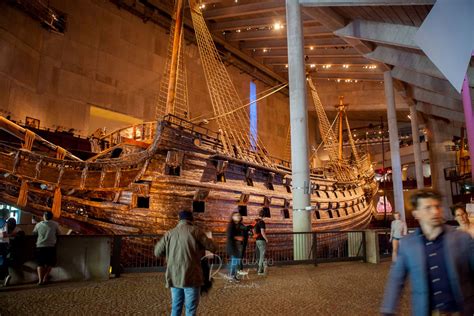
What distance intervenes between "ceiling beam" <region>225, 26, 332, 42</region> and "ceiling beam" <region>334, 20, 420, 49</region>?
4329 mm

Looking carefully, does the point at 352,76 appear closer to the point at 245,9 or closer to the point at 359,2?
the point at 245,9

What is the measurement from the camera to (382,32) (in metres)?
12.7

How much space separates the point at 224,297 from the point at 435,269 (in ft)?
10.9

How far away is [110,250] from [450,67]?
7424 mm

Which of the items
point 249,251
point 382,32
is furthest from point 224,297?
point 382,32

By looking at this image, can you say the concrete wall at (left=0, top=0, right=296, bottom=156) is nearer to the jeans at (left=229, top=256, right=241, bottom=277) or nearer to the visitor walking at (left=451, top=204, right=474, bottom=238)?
the jeans at (left=229, top=256, right=241, bottom=277)

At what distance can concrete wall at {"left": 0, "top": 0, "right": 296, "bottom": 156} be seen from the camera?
12547 mm

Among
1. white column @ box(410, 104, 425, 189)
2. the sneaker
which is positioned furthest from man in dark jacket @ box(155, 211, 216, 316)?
white column @ box(410, 104, 425, 189)

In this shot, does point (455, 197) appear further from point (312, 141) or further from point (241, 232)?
point (241, 232)

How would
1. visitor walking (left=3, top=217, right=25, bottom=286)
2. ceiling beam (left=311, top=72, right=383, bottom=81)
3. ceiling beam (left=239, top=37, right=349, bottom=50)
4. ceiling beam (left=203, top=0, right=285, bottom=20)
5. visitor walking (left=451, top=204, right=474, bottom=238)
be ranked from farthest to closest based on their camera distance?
1. ceiling beam (left=311, top=72, right=383, bottom=81)
2. ceiling beam (left=239, top=37, right=349, bottom=50)
3. ceiling beam (left=203, top=0, right=285, bottom=20)
4. visitor walking (left=3, top=217, right=25, bottom=286)
5. visitor walking (left=451, top=204, right=474, bottom=238)

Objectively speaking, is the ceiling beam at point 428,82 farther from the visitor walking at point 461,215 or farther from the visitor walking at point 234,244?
the visitor walking at point 234,244

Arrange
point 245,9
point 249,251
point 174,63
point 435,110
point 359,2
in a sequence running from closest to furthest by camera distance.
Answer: point 249,251
point 174,63
point 359,2
point 245,9
point 435,110

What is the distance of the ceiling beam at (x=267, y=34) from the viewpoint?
1772 cm

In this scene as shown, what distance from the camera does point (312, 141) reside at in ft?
101
